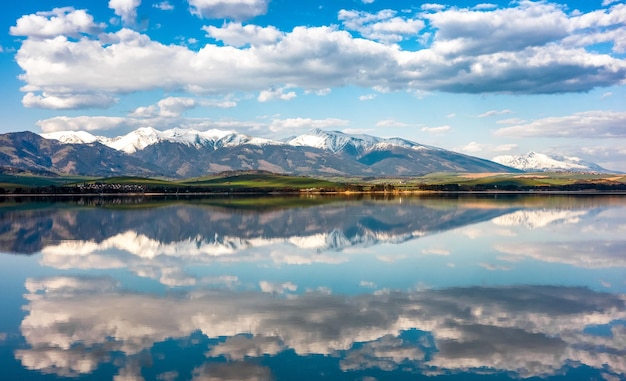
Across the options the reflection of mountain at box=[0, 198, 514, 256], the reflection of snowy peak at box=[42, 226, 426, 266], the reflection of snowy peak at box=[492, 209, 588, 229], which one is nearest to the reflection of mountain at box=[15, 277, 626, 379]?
the reflection of snowy peak at box=[42, 226, 426, 266]

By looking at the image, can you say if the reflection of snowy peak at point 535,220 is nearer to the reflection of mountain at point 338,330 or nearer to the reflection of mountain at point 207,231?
the reflection of mountain at point 207,231

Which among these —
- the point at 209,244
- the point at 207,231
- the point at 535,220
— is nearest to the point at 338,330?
the point at 209,244

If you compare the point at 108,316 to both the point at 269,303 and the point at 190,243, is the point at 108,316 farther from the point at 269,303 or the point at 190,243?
the point at 190,243

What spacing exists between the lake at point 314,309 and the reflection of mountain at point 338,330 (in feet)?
0.29

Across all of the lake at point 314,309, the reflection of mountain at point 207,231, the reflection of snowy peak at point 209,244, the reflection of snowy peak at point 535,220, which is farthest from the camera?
the reflection of snowy peak at point 535,220

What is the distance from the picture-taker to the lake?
19.7m

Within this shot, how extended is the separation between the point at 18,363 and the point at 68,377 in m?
2.72

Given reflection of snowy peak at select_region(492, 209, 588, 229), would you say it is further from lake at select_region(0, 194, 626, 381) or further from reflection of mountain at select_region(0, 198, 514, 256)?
lake at select_region(0, 194, 626, 381)

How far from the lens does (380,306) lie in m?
27.7

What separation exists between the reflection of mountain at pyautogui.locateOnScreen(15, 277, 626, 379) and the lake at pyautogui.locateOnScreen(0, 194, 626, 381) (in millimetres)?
89

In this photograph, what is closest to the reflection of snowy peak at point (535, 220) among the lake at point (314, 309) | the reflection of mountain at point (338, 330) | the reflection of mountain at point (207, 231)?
the reflection of mountain at point (207, 231)

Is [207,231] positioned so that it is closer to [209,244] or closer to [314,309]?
[209,244]

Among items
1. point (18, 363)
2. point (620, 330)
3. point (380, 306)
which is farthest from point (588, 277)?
point (18, 363)

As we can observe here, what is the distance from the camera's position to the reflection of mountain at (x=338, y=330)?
20.0 m
